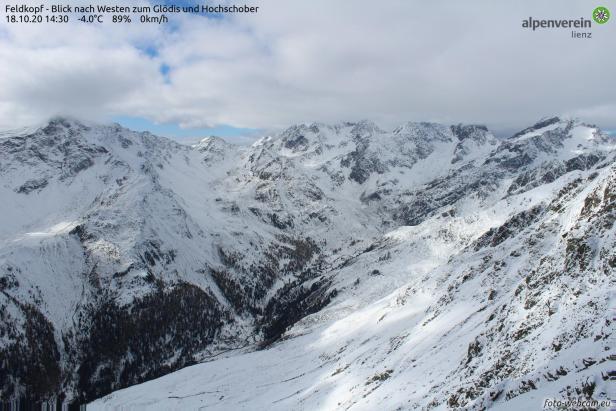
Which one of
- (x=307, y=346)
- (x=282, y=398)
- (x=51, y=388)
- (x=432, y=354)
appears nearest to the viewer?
(x=432, y=354)

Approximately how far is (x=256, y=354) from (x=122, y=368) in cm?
7252

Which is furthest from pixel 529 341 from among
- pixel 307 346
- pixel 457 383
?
pixel 307 346

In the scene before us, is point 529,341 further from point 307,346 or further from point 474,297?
point 307,346

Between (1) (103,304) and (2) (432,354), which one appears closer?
(2) (432,354)

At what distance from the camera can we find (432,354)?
181ft

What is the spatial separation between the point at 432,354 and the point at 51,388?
5729 inches

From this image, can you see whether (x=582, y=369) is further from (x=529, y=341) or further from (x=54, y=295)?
(x=54, y=295)

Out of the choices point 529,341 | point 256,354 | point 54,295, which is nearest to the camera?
point 529,341

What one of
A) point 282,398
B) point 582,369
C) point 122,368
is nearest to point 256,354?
point 282,398

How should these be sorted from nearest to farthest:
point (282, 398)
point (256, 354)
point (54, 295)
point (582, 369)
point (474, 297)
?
point (582, 369), point (474, 297), point (282, 398), point (256, 354), point (54, 295)

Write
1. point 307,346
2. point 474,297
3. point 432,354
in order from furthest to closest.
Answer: point 307,346 → point 474,297 → point 432,354

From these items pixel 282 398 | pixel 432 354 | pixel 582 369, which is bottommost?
pixel 282 398

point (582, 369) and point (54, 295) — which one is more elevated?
point (582, 369)

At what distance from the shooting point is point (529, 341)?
1432 inches
